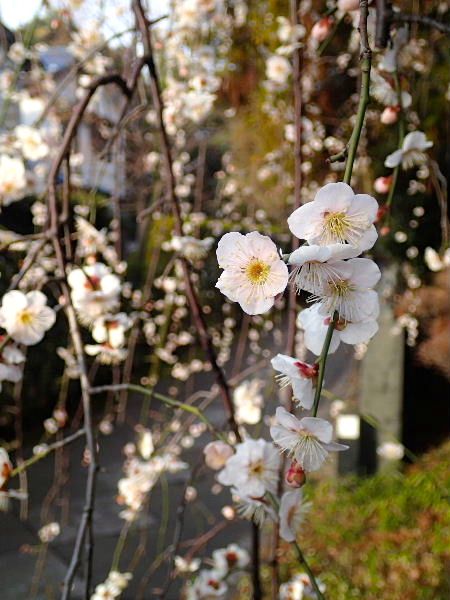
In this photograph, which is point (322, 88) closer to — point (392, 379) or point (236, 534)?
point (392, 379)

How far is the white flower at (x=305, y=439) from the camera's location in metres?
0.54

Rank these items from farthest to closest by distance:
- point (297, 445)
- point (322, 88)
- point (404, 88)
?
1. point (322, 88)
2. point (404, 88)
3. point (297, 445)

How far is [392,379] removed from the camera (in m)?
3.42

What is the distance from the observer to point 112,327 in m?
1.15

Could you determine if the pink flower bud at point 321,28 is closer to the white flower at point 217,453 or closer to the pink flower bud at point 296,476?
the white flower at point 217,453

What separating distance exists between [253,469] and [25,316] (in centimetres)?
38

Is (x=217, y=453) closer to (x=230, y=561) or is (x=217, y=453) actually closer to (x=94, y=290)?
(x=94, y=290)

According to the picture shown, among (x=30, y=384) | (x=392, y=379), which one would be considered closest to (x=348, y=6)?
(x=392, y=379)

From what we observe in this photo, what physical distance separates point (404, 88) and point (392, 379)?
2578 mm

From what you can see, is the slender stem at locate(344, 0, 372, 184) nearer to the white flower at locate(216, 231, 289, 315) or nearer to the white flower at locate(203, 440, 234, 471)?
the white flower at locate(216, 231, 289, 315)

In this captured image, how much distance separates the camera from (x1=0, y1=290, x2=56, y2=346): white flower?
0.85m

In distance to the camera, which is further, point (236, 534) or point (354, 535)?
point (236, 534)

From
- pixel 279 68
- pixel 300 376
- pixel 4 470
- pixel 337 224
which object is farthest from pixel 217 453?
pixel 279 68

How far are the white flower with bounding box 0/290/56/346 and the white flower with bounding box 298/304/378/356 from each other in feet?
1.50
